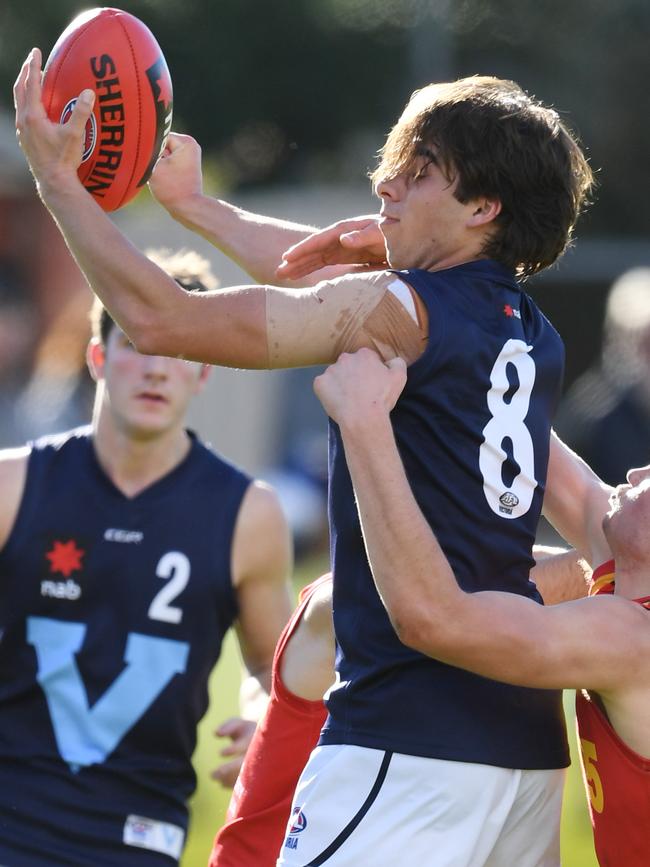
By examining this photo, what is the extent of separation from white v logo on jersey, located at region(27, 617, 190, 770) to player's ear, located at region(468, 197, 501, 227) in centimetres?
192

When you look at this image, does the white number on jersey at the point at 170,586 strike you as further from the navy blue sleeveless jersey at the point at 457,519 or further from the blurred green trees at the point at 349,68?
the blurred green trees at the point at 349,68

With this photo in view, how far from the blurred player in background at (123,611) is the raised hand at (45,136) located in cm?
181

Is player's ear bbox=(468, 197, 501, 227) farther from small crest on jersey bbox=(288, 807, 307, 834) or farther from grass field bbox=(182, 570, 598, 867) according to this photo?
grass field bbox=(182, 570, 598, 867)

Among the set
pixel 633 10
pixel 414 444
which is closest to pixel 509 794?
pixel 414 444

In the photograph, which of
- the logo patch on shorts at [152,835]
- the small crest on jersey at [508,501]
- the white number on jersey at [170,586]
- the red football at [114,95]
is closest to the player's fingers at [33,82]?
the red football at [114,95]

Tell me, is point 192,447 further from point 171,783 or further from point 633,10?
point 633,10

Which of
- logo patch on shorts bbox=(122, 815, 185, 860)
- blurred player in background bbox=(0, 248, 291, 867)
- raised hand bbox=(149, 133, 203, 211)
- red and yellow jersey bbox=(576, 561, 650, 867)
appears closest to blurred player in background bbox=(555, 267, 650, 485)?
blurred player in background bbox=(0, 248, 291, 867)

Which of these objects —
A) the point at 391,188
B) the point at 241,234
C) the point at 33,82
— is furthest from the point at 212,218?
the point at 33,82

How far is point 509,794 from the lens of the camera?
3.07 metres

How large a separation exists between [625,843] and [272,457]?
14.0 m

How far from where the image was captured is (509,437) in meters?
3.12

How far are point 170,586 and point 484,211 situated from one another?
1894mm

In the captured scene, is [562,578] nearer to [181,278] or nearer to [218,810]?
[181,278]

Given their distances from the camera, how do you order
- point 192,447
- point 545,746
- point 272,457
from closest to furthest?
point 545,746
point 192,447
point 272,457
